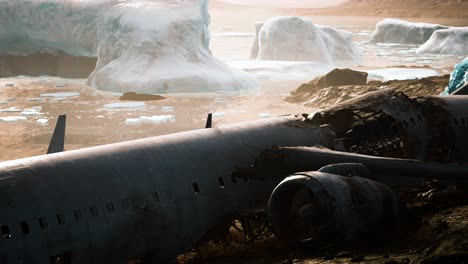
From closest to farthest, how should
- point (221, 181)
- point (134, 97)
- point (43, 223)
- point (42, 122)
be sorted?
point (43, 223) → point (221, 181) → point (42, 122) → point (134, 97)

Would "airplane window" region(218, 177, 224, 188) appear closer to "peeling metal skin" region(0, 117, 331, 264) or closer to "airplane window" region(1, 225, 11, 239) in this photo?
"peeling metal skin" region(0, 117, 331, 264)

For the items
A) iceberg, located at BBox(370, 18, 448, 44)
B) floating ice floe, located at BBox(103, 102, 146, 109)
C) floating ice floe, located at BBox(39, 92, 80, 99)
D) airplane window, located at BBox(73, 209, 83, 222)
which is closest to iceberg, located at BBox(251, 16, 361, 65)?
floating ice floe, located at BBox(39, 92, 80, 99)

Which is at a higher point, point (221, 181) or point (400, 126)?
point (400, 126)

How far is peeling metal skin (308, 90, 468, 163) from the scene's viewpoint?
24125 millimetres

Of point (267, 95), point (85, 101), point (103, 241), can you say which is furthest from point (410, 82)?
point (103, 241)

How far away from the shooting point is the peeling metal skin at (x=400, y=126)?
24125 millimetres

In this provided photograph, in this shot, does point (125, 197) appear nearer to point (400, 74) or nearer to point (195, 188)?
point (195, 188)

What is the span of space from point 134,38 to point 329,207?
54062 mm

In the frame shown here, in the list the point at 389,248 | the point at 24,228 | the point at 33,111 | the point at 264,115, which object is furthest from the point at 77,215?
the point at 33,111

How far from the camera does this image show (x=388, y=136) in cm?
2438

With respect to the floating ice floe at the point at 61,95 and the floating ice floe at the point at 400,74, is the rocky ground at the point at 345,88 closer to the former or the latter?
the floating ice floe at the point at 400,74

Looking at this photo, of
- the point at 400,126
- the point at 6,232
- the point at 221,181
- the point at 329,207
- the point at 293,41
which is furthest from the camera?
the point at 293,41

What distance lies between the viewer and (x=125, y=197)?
715 inches

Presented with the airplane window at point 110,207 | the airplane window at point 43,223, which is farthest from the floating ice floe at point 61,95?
the airplane window at point 43,223
